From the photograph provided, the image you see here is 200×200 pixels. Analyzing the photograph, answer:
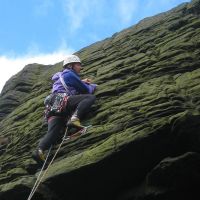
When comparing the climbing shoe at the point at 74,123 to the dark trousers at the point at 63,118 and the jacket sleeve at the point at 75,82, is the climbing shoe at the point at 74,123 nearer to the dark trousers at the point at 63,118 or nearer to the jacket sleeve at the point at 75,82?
the dark trousers at the point at 63,118

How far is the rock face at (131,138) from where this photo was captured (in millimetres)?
10148

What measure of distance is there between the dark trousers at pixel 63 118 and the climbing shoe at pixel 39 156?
0.75 feet

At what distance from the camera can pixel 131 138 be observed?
10.3 m

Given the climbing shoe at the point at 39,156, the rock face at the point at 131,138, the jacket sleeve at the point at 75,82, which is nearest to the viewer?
the rock face at the point at 131,138

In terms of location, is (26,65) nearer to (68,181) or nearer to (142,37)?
(142,37)

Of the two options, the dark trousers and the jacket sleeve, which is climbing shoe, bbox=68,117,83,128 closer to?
the dark trousers

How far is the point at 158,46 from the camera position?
1603 centimetres

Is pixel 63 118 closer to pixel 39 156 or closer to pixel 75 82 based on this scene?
pixel 75 82

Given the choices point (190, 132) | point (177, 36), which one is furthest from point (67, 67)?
point (190, 132)

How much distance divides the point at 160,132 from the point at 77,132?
8.73ft

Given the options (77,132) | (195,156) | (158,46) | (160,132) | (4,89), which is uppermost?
(4,89)

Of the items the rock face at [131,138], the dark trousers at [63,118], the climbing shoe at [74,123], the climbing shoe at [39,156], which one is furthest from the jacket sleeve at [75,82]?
the climbing shoe at [39,156]

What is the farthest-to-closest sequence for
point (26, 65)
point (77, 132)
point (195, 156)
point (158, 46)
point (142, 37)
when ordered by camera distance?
point (26, 65) → point (142, 37) → point (158, 46) → point (77, 132) → point (195, 156)

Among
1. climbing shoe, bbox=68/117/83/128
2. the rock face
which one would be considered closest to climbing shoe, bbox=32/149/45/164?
the rock face
